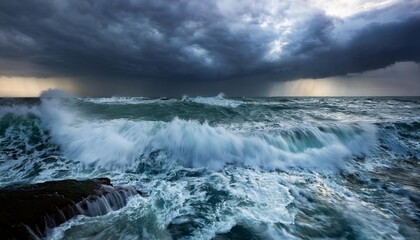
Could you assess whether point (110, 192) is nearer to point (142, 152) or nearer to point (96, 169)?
point (96, 169)

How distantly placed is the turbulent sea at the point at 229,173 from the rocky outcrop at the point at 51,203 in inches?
7.5

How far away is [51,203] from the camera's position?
13.4 feet

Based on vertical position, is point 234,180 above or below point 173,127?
below

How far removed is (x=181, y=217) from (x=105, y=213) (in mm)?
1433

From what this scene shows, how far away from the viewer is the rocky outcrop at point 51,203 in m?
3.47

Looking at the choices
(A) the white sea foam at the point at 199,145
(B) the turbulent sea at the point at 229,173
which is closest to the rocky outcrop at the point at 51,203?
(B) the turbulent sea at the point at 229,173

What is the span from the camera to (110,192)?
198 inches

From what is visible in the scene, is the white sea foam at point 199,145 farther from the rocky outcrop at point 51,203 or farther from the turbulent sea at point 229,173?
the rocky outcrop at point 51,203

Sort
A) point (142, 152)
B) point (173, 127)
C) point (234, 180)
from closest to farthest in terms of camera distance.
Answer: point (234, 180)
point (142, 152)
point (173, 127)

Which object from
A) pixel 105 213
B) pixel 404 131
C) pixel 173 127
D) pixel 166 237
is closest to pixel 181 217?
pixel 166 237

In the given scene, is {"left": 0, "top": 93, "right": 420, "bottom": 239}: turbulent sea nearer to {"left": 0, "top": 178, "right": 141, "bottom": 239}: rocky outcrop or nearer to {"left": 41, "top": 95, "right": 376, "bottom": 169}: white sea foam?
{"left": 41, "top": 95, "right": 376, "bottom": 169}: white sea foam

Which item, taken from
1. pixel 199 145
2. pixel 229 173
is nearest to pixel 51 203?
pixel 229 173

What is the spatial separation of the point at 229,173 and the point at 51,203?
15.2 feet

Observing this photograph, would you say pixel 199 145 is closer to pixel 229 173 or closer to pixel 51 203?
pixel 229 173
